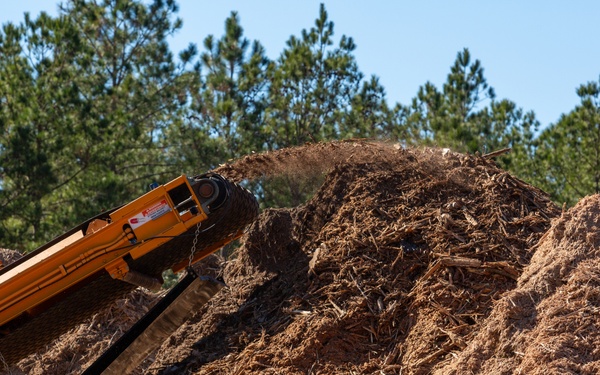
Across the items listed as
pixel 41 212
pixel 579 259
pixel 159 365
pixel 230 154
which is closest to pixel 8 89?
pixel 41 212

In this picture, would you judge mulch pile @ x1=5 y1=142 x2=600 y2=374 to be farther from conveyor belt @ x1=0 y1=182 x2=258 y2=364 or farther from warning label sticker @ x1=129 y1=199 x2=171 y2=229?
warning label sticker @ x1=129 y1=199 x2=171 y2=229

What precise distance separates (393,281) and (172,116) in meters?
13.5

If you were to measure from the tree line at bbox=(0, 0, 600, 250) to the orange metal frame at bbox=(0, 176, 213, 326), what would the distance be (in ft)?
28.4

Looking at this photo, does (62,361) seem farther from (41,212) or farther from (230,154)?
(230,154)

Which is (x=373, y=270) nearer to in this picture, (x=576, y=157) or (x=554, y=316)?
(x=554, y=316)

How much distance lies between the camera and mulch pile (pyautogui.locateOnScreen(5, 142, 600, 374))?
20.9ft

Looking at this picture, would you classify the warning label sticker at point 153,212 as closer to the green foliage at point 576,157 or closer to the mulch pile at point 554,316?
the mulch pile at point 554,316

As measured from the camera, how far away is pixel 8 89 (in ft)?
55.4

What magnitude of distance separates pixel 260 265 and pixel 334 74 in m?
12.0

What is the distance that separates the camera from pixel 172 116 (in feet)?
67.2

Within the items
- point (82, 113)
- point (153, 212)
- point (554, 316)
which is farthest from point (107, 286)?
point (82, 113)

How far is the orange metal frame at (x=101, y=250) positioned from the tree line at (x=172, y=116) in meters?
8.64

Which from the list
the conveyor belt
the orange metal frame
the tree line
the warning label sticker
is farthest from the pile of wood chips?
the tree line

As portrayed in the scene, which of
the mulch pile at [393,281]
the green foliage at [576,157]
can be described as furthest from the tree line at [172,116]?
the mulch pile at [393,281]
